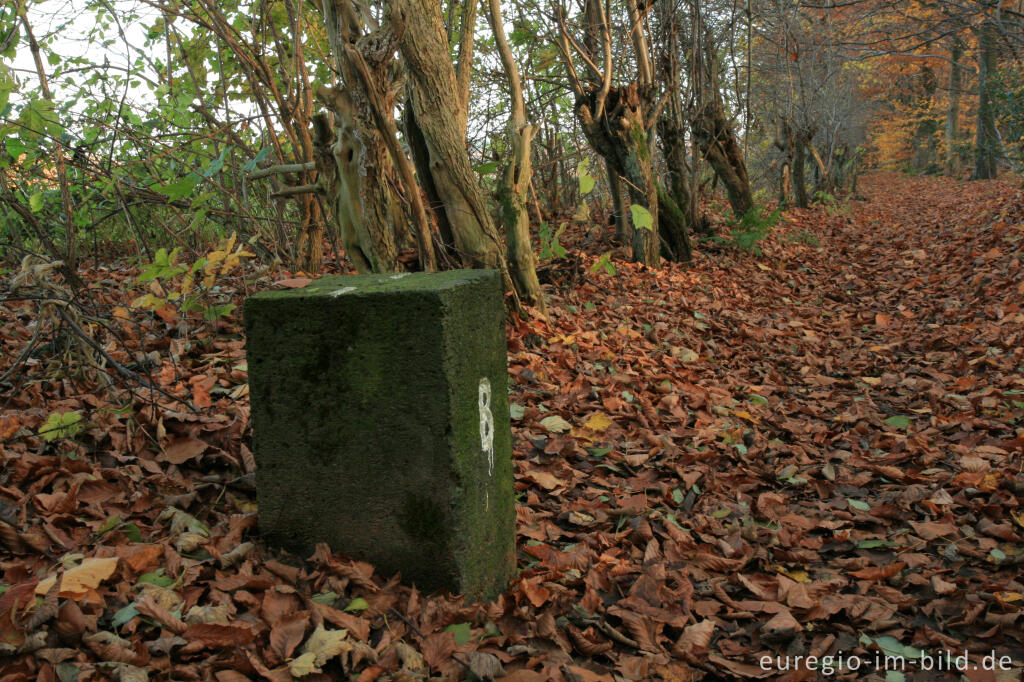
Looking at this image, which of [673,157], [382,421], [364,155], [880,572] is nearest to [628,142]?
[673,157]

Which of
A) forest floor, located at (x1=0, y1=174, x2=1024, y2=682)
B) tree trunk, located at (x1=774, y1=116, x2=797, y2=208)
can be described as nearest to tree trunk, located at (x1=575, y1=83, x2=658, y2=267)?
forest floor, located at (x1=0, y1=174, x2=1024, y2=682)

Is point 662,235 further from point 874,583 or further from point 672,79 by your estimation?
point 874,583

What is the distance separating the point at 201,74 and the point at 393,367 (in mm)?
5752

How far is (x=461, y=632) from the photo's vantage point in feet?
7.11

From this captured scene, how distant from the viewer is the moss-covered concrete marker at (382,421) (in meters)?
2.11

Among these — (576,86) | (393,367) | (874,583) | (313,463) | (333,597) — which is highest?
(576,86)

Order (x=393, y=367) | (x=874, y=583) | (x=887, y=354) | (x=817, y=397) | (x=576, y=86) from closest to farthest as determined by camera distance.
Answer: (x=393, y=367)
(x=874, y=583)
(x=817, y=397)
(x=887, y=354)
(x=576, y=86)

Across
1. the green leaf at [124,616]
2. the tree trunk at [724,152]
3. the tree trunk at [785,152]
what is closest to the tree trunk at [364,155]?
the green leaf at [124,616]

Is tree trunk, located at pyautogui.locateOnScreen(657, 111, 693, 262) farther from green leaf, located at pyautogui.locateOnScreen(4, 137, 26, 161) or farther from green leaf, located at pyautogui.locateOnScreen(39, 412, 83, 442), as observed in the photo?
green leaf, located at pyautogui.locateOnScreen(39, 412, 83, 442)

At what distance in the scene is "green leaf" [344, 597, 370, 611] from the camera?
2.17 m

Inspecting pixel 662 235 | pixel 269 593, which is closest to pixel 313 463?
pixel 269 593

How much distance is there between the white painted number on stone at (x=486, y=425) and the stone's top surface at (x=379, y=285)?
0.36 metres

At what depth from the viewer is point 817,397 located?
4848mm

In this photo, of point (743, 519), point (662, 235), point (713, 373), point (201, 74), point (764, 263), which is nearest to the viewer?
point (743, 519)
